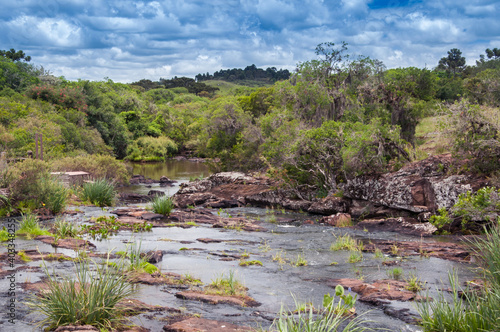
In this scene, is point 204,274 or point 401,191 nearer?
point 204,274

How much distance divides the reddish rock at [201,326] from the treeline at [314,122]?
1514 centimetres

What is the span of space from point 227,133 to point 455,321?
3578cm

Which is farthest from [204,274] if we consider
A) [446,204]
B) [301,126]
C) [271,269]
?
[301,126]

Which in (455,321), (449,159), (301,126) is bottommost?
(455,321)

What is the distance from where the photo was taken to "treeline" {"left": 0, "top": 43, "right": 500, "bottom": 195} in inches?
872

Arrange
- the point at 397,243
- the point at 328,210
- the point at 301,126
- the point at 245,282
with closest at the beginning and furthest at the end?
the point at 245,282, the point at 397,243, the point at 328,210, the point at 301,126

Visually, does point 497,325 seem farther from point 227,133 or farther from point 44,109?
point 44,109

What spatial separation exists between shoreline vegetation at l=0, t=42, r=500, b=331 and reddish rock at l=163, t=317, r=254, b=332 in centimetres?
74

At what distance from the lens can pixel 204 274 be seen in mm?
9641

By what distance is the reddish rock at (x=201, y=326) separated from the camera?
577 centimetres

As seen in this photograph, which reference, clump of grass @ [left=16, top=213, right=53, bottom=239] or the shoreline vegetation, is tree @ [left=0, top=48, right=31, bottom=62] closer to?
the shoreline vegetation

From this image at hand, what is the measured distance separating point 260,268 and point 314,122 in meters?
21.6

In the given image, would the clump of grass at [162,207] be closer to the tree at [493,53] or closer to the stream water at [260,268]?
the stream water at [260,268]

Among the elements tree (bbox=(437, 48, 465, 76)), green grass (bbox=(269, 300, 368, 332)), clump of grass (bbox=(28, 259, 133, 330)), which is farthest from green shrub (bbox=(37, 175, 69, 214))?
tree (bbox=(437, 48, 465, 76))
